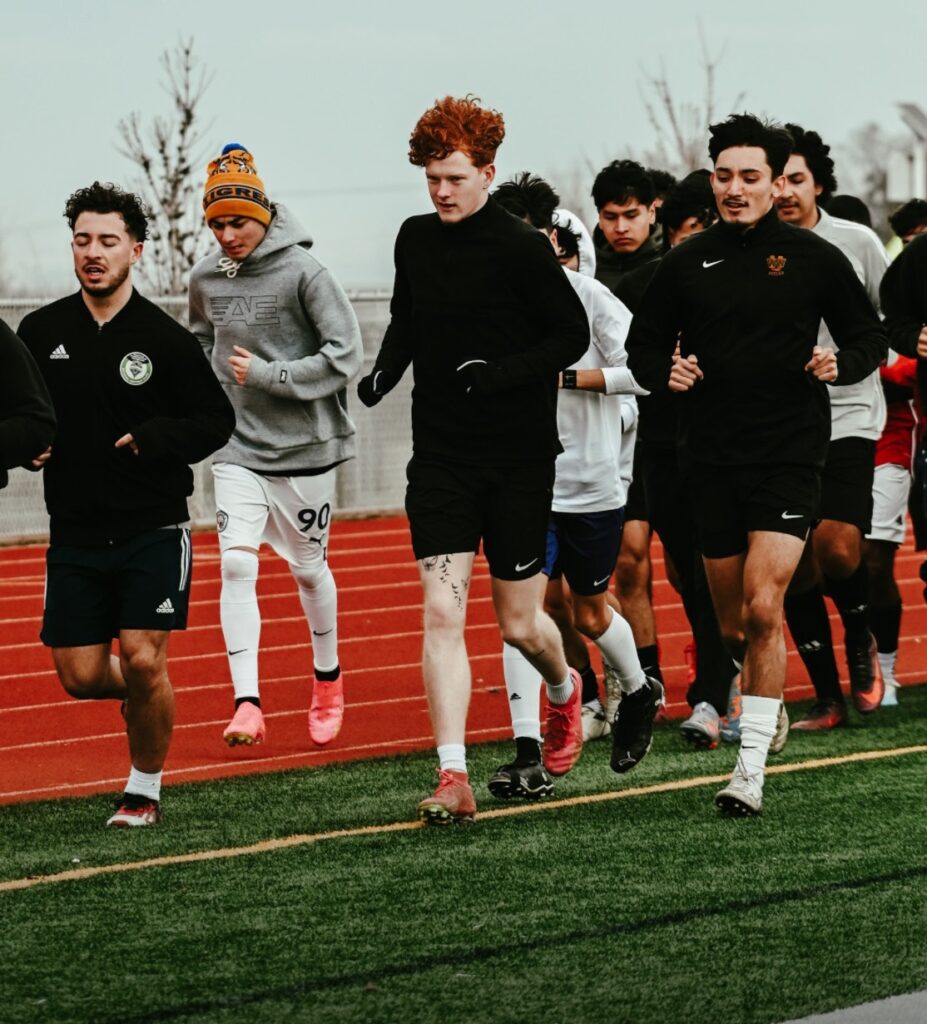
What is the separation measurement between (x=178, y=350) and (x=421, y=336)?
787mm

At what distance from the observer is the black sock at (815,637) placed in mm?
9039

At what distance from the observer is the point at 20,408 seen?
5.50m

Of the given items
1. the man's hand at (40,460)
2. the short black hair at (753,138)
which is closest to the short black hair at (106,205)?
the man's hand at (40,460)

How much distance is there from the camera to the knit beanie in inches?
335

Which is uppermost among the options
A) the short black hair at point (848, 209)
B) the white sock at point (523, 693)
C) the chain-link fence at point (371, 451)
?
the short black hair at point (848, 209)

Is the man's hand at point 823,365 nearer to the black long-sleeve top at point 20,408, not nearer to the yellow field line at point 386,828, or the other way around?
the yellow field line at point 386,828

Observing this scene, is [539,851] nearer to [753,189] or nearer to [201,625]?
[753,189]

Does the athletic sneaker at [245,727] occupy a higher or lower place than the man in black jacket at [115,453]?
lower

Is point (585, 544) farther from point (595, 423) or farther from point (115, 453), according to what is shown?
point (115, 453)

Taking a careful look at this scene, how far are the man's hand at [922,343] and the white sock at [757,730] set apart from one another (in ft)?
6.94

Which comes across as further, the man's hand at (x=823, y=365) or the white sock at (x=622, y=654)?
the white sock at (x=622, y=654)

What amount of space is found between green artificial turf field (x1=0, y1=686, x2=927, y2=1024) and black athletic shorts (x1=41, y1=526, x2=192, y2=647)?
2.22ft

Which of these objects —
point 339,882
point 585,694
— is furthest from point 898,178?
point 339,882

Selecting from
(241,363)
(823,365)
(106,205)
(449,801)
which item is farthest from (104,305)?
(823,365)
